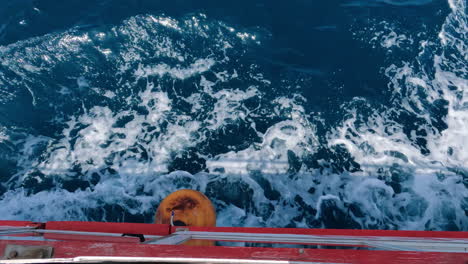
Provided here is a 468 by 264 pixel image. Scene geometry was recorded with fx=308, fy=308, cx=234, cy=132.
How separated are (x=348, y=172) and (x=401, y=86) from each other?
2413 mm

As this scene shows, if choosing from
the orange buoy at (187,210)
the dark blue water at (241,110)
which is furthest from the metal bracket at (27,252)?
the dark blue water at (241,110)

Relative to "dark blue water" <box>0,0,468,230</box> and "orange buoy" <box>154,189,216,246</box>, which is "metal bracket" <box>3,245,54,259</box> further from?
"dark blue water" <box>0,0,468,230</box>

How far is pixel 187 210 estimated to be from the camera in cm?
494

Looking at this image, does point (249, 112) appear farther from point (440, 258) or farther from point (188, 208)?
point (440, 258)

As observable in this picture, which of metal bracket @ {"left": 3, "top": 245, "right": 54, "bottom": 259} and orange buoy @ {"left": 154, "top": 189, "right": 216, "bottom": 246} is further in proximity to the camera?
orange buoy @ {"left": 154, "top": 189, "right": 216, "bottom": 246}

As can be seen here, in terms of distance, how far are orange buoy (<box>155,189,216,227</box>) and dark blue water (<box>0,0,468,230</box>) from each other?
40.6 inches

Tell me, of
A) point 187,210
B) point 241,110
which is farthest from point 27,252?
point 241,110

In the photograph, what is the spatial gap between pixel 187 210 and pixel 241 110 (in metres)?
2.76

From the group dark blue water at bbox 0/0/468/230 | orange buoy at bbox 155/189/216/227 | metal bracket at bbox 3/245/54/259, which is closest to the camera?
metal bracket at bbox 3/245/54/259

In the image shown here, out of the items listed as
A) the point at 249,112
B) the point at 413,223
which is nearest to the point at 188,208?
the point at 249,112

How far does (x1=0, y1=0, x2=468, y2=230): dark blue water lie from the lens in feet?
20.0

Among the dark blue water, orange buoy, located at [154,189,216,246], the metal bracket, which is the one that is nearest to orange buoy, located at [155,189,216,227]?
orange buoy, located at [154,189,216,246]

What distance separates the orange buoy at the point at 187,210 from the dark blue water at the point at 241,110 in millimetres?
1031

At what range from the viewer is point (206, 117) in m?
6.81
